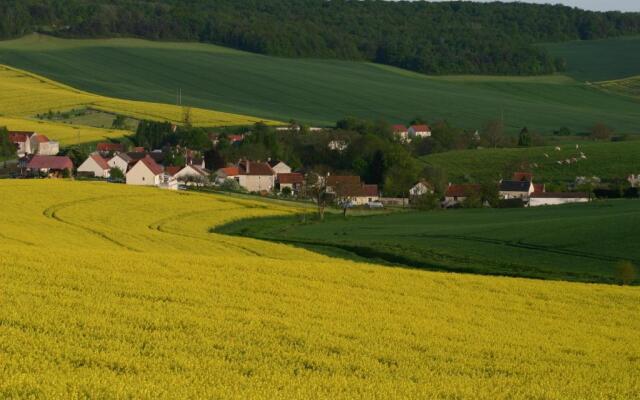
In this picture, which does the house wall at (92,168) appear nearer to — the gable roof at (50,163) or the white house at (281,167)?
the gable roof at (50,163)

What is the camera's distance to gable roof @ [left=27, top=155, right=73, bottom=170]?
91.0 m

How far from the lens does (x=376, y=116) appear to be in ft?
483

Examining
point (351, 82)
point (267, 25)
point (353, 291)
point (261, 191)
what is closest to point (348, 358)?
point (353, 291)

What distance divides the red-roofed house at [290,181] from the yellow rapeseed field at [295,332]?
70975mm

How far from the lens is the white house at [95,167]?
9344 cm

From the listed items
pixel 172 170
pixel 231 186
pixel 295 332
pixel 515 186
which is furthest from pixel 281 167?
pixel 295 332

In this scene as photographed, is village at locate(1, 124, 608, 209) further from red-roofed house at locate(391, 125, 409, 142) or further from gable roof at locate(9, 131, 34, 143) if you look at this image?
red-roofed house at locate(391, 125, 409, 142)

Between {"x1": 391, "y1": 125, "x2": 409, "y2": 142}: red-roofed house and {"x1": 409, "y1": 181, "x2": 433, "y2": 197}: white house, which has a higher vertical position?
{"x1": 391, "y1": 125, "x2": 409, "y2": 142}: red-roofed house

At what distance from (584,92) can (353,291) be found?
160 m

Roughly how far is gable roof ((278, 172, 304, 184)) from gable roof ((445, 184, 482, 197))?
15.5 meters

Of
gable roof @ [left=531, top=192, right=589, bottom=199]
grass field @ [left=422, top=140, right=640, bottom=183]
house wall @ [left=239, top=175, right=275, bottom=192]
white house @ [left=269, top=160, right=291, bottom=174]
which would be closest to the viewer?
gable roof @ [left=531, top=192, right=589, bottom=199]

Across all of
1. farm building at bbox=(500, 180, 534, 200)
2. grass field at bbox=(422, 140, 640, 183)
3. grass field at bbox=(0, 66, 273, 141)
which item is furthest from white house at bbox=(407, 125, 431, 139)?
farm building at bbox=(500, 180, 534, 200)

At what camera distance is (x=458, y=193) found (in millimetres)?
88250

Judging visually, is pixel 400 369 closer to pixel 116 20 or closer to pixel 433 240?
pixel 433 240
